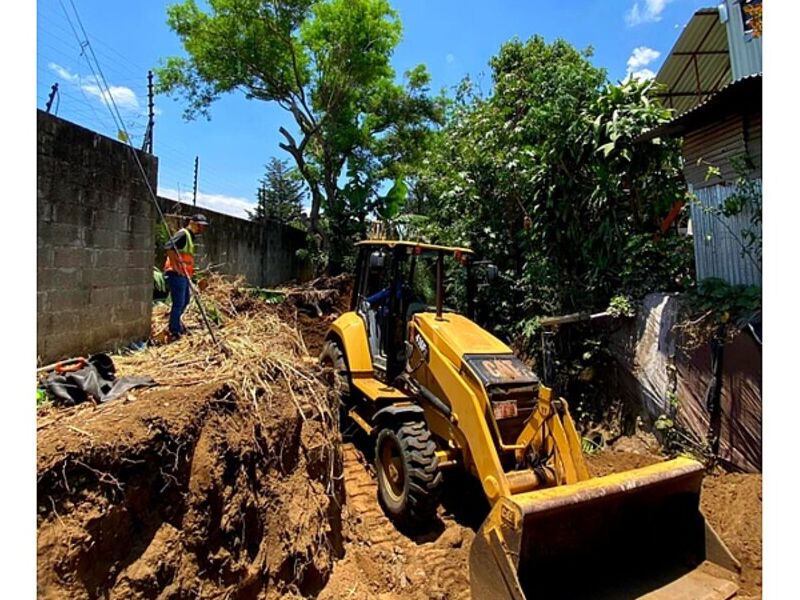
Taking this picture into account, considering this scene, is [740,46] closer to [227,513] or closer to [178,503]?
[227,513]

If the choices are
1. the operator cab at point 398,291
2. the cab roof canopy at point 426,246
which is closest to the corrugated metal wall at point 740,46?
the operator cab at point 398,291

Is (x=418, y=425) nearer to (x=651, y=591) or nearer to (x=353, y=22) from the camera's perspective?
(x=651, y=591)

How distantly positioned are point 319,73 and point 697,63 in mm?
10800

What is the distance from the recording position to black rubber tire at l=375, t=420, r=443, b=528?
3.75 meters

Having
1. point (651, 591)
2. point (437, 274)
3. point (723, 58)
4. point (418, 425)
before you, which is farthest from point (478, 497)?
point (723, 58)

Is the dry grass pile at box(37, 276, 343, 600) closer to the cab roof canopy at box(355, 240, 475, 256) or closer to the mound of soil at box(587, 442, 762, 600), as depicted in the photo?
the cab roof canopy at box(355, 240, 475, 256)

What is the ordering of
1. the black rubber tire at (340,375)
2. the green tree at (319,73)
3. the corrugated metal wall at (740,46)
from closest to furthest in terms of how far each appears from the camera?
the black rubber tire at (340,375), the corrugated metal wall at (740,46), the green tree at (319,73)

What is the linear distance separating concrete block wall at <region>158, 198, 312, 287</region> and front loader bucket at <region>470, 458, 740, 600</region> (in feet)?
21.8

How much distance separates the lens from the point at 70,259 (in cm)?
391

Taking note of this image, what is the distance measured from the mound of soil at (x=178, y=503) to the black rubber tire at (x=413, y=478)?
25.9 inches

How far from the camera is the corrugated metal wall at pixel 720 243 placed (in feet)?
16.9

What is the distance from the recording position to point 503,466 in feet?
12.3

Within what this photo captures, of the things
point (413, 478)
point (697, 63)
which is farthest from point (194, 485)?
point (697, 63)

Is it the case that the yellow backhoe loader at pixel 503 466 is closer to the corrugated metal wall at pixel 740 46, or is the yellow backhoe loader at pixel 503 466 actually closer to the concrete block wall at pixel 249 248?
the concrete block wall at pixel 249 248
